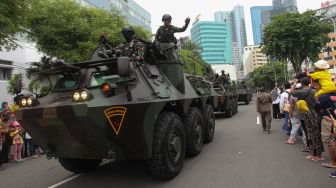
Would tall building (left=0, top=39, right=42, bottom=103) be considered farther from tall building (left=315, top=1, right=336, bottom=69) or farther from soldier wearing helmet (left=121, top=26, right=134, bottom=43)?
tall building (left=315, top=1, right=336, bottom=69)

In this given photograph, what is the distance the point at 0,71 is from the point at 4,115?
15.6 meters

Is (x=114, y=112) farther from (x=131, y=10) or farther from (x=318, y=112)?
(x=131, y=10)

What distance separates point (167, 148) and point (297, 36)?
77.0ft

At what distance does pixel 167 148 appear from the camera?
5.80 meters

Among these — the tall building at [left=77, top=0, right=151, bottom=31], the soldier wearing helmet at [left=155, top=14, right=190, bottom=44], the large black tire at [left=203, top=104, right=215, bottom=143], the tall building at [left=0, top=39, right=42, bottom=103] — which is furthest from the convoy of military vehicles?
the tall building at [left=77, top=0, right=151, bottom=31]

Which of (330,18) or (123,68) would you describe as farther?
(330,18)

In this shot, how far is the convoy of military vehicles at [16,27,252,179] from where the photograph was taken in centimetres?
500

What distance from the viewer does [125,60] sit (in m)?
4.84

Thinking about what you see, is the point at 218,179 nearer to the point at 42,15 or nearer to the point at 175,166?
the point at 175,166

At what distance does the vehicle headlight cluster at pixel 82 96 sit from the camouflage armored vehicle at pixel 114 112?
0.01 metres

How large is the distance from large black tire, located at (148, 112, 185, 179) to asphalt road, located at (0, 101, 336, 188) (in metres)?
0.21

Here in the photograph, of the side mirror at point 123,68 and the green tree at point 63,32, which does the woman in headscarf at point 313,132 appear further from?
the green tree at point 63,32

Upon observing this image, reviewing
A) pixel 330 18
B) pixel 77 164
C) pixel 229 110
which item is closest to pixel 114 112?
pixel 77 164

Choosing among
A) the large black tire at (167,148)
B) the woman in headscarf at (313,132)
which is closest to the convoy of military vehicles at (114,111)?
the large black tire at (167,148)
